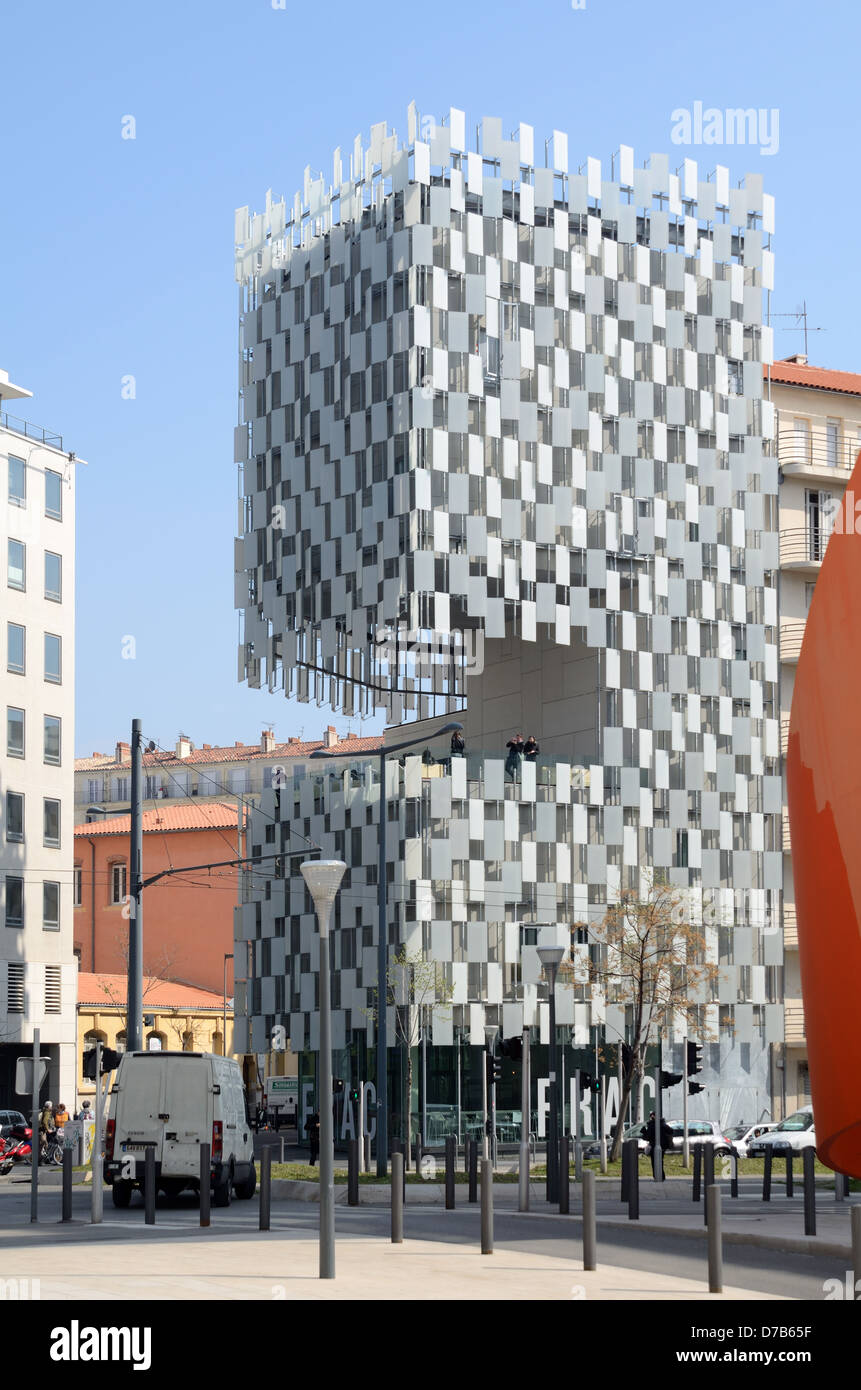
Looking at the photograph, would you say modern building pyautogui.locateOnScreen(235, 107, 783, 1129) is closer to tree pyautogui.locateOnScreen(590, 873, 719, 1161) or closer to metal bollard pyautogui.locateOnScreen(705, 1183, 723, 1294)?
tree pyautogui.locateOnScreen(590, 873, 719, 1161)

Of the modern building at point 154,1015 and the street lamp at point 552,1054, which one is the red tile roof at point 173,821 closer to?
the modern building at point 154,1015

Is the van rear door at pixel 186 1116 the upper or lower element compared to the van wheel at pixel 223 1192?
upper

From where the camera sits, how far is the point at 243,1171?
31016 mm

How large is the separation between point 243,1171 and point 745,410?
38441 millimetres

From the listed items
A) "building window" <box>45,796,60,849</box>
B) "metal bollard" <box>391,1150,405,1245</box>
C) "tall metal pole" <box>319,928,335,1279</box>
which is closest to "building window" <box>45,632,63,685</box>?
"building window" <box>45,796,60,849</box>

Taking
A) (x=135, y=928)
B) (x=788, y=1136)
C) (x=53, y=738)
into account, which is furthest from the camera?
(x=53, y=738)

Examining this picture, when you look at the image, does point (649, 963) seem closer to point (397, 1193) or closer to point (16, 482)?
point (16, 482)

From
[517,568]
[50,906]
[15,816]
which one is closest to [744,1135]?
[517,568]

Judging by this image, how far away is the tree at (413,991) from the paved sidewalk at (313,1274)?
32.4 m

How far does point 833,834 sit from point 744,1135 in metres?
44.7

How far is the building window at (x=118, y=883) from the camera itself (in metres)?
94.8

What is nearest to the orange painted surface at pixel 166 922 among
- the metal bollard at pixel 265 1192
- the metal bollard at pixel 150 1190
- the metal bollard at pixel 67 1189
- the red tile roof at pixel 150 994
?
the red tile roof at pixel 150 994

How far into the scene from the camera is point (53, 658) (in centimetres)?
6700

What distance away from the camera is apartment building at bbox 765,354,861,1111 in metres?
64.3
